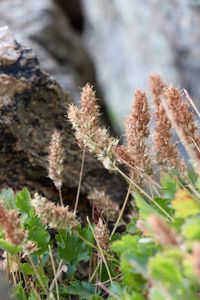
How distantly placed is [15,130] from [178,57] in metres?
4.53

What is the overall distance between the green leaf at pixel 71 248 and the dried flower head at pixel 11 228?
379mm

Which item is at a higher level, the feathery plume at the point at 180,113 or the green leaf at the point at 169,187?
the feathery plume at the point at 180,113

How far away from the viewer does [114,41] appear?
27.5 ft

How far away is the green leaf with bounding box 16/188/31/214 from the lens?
1.67 m

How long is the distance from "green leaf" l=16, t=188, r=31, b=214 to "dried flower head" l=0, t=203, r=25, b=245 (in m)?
0.38

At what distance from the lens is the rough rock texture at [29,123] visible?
226 cm

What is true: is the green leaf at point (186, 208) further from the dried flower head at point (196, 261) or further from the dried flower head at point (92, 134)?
the dried flower head at point (92, 134)

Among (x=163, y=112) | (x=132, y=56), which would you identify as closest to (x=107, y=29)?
(x=132, y=56)

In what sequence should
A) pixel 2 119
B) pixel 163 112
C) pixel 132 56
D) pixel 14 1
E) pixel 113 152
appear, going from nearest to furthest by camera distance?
pixel 113 152 → pixel 163 112 → pixel 2 119 → pixel 14 1 → pixel 132 56

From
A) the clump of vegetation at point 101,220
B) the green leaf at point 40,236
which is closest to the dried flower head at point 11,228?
the clump of vegetation at point 101,220

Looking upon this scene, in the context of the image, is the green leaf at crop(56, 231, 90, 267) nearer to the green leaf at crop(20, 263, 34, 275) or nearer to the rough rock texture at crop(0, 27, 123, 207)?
the green leaf at crop(20, 263, 34, 275)

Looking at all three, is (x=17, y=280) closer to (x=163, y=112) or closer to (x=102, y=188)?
(x=163, y=112)

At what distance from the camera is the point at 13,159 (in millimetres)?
2277

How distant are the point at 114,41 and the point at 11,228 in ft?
24.0
